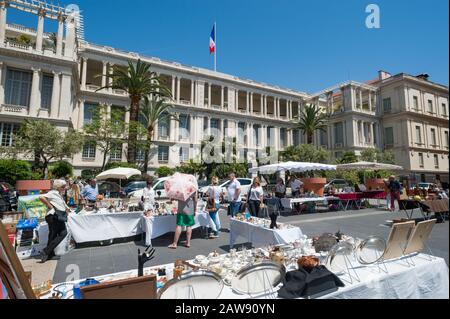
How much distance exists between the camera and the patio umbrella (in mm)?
6055

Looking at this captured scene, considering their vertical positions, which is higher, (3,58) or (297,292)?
(3,58)

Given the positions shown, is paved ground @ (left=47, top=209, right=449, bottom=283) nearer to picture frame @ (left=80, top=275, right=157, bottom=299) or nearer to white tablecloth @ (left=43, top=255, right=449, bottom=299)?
white tablecloth @ (left=43, top=255, right=449, bottom=299)

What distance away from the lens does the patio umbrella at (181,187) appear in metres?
6.05

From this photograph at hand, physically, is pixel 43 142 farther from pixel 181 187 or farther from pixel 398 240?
pixel 398 240

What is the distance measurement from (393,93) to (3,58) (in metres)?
52.3

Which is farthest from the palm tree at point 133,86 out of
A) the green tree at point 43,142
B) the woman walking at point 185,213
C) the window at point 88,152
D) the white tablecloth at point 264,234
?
the white tablecloth at point 264,234

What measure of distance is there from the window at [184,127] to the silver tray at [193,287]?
36.5 metres

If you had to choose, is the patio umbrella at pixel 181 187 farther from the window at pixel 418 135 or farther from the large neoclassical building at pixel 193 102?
the window at pixel 418 135

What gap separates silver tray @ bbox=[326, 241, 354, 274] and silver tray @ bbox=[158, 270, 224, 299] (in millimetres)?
1430

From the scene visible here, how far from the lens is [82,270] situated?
5.00 meters

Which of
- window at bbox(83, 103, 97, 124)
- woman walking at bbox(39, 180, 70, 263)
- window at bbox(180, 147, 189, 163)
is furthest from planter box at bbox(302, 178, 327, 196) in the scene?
window at bbox(83, 103, 97, 124)

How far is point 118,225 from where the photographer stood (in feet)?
23.1
